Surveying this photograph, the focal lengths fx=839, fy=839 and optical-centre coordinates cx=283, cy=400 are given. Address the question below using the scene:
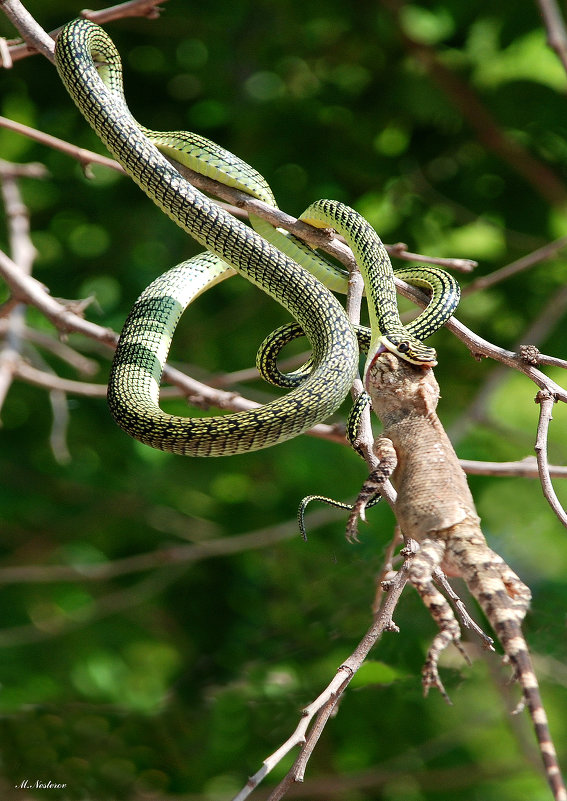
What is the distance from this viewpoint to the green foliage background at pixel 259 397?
13.7 feet

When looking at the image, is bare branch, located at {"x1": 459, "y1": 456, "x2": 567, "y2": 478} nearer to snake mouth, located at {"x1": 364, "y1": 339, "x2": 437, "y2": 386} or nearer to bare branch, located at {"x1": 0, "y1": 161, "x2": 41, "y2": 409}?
snake mouth, located at {"x1": 364, "y1": 339, "x2": 437, "y2": 386}

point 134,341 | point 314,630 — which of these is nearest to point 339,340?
point 134,341

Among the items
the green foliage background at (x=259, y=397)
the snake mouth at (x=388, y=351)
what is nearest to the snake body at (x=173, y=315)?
the snake mouth at (x=388, y=351)

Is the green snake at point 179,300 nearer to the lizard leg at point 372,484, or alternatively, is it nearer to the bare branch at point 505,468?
the lizard leg at point 372,484

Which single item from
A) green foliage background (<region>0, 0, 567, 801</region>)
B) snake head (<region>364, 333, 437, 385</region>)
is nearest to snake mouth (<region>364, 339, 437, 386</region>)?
snake head (<region>364, 333, 437, 385</region>)

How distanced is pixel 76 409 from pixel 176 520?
86 cm

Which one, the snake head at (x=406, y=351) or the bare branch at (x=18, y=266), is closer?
the snake head at (x=406, y=351)

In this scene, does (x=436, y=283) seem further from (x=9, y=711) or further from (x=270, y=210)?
(x=9, y=711)

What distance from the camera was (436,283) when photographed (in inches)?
98.2

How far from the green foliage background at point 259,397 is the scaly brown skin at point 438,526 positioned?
2.15 meters

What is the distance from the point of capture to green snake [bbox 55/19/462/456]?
220cm

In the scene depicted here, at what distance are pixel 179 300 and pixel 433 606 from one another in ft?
6.50

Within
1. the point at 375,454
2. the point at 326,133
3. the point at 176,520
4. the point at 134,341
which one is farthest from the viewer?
the point at 176,520

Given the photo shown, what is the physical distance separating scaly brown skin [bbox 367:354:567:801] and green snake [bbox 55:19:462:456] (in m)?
0.09
